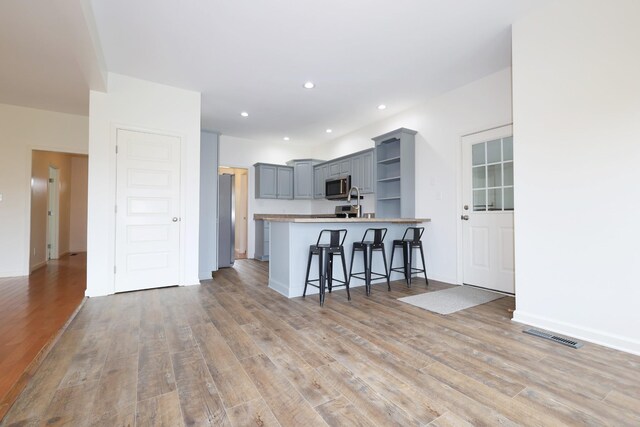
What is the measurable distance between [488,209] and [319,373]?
10.4 ft

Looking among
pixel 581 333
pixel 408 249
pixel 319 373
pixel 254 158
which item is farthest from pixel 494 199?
pixel 254 158

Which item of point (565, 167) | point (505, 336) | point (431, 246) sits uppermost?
point (565, 167)

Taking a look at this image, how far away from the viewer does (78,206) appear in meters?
7.82

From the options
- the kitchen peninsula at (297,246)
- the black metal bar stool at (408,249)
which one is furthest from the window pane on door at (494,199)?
the kitchen peninsula at (297,246)

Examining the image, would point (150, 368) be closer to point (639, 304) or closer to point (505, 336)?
point (505, 336)

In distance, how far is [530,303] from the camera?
2.62 m

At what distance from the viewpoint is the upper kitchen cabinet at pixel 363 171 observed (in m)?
5.36

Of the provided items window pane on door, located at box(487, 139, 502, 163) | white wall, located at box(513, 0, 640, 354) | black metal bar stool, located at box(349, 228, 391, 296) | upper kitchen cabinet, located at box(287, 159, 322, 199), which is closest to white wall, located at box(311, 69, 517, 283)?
window pane on door, located at box(487, 139, 502, 163)

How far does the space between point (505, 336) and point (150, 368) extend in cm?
257

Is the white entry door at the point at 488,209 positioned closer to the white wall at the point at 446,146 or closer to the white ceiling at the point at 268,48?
the white wall at the point at 446,146

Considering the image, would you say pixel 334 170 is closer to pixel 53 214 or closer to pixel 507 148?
pixel 507 148

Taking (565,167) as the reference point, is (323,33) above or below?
above

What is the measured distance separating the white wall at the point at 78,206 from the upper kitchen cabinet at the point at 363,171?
691 cm

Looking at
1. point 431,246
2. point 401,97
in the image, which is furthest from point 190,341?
point 401,97
